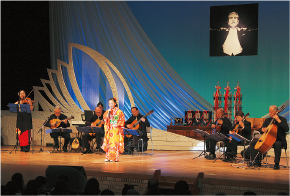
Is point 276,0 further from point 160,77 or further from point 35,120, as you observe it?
point 35,120

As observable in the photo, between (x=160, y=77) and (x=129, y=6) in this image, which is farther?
(x=129, y=6)

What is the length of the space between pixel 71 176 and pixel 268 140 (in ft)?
11.5

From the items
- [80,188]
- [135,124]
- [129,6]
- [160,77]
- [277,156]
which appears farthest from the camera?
[129,6]

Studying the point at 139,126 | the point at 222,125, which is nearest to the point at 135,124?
the point at 139,126

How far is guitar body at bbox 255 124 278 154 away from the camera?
6.47 m

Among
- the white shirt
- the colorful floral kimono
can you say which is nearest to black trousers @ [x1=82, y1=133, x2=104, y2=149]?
the colorful floral kimono

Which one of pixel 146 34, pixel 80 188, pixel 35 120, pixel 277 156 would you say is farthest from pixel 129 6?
pixel 80 188

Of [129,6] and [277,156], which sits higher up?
[129,6]

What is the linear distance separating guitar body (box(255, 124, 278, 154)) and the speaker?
320 cm

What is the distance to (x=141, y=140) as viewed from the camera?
9734 mm

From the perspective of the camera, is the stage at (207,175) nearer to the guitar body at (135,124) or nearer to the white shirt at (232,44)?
the guitar body at (135,124)

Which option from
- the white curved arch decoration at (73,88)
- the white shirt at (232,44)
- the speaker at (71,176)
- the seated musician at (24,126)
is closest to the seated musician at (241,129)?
the speaker at (71,176)

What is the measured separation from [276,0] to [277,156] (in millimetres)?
7326

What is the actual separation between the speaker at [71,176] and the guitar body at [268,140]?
10.5 ft
